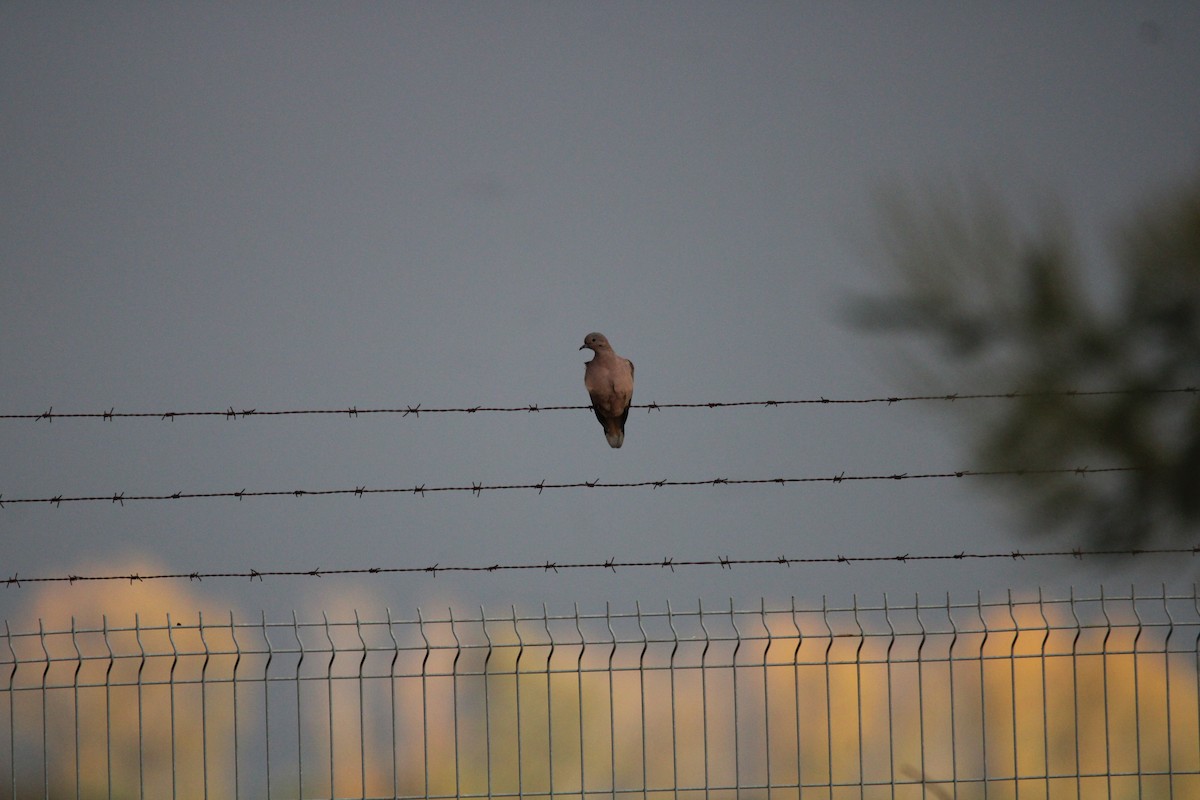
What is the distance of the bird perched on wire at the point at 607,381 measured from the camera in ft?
19.6

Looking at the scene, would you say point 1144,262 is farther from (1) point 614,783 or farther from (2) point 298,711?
(2) point 298,711

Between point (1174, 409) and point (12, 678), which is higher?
point (1174, 409)

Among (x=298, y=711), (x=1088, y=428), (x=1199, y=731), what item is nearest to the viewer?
(x=298, y=711)

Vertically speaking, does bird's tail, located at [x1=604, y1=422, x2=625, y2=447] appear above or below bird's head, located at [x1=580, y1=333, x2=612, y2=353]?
below

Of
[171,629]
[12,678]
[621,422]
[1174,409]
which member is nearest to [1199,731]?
[621,422]

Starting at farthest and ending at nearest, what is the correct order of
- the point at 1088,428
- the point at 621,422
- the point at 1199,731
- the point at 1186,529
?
1. the point at 1088,428
2. the point at 1186,529
3. the point at 621,422
4. the point at 1199,731

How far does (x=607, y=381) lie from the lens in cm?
596

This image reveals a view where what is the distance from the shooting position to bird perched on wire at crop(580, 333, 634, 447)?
5965mm

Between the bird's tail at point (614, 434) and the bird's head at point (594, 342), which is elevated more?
the bird's head at point (594, 342)

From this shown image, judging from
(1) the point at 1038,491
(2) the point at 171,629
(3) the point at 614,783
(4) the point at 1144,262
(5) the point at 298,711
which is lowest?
(3) the point at 614,783

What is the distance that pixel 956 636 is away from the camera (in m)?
4.68

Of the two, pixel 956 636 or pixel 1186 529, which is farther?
pixel 1186 529

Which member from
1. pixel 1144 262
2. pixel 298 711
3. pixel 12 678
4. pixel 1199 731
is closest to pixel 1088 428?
pixel 1144 262

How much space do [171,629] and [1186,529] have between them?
18.2 ft
